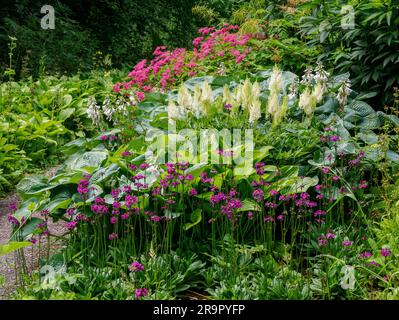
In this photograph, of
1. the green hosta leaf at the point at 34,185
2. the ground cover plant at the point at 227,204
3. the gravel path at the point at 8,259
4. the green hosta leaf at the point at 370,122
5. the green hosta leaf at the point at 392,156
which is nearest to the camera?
the ground cover plant at the point at 227,204

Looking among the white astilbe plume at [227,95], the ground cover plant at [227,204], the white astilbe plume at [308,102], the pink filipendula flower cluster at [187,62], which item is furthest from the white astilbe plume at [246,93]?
the pink filipendula flower cluster at [187,62]

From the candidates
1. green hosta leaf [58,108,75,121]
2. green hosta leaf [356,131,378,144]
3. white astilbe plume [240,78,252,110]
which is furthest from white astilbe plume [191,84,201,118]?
green hosta leaf [58,108,75,121]

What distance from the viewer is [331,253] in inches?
151

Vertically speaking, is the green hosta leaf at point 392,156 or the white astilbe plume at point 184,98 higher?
the white astilbe plume at point 184,98

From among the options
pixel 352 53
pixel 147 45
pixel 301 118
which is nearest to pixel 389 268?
pixel 301 118

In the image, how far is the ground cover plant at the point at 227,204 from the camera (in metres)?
3.60

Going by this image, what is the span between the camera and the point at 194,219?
404 centimetres

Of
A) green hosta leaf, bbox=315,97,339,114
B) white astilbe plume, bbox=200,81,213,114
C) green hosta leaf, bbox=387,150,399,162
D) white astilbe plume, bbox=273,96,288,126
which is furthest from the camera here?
green hosta leaf, bbox=315,97,339,114

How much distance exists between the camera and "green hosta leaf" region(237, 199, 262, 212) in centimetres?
398

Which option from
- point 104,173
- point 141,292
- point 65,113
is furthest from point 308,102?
point 65,113

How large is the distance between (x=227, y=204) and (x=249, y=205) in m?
0.31

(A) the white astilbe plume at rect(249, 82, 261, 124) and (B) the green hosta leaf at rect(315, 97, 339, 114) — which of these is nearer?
(A) the white astilbe plume at rect(249, 82, 261, 124)

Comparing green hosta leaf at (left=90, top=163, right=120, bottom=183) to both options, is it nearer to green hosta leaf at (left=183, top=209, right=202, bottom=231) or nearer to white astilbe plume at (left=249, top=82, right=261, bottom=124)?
green hosta leaf at (left=183, top=209, right=202, bottom=231)

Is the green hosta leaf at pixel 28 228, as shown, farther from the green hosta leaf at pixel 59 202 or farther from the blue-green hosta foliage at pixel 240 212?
the green hosta leaf at pixel 59 202
